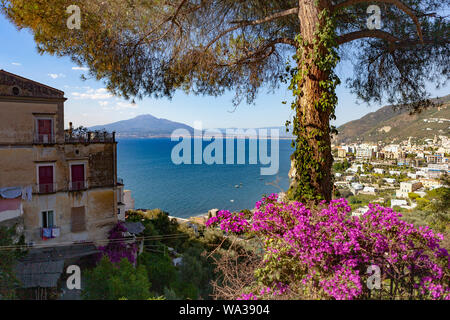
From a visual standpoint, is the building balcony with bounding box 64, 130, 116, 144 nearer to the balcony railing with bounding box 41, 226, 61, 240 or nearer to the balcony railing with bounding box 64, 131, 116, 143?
the balcony railing with bounding box 64, 131, 116, 143

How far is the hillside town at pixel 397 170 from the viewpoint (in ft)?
52.3

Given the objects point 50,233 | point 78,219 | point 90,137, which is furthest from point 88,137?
point 50,233

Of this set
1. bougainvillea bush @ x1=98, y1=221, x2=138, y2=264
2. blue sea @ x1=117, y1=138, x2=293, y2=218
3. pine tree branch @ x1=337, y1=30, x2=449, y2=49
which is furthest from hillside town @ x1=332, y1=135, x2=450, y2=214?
pine tree branch @ x1=337, y1=30, x2=449, y2=49

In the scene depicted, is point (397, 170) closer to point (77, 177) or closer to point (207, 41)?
point (77, 177)

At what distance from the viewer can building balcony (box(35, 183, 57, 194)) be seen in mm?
7695

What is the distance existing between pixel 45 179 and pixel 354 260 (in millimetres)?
8303

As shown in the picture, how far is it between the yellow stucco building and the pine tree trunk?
7.12 m

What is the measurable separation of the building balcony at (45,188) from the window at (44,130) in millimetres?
1197

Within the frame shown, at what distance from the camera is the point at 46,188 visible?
7816mm

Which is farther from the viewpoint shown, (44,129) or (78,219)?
(78,219)

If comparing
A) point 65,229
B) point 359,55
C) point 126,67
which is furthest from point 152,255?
point 359,55


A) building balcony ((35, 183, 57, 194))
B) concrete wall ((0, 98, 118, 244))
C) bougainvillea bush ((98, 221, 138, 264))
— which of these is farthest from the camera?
bougainvillea bush ((98, 221, 138, 264))

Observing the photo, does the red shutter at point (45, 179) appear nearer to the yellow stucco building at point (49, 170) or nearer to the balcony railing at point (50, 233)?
the yellow stucco building at point (49, 170)
